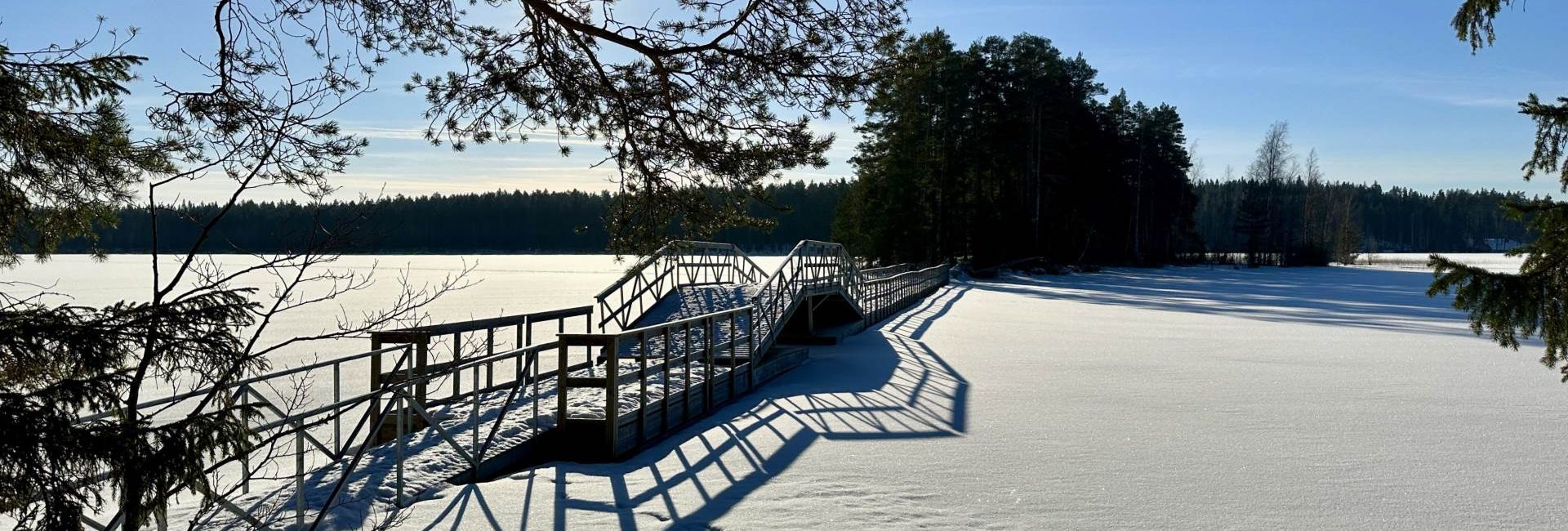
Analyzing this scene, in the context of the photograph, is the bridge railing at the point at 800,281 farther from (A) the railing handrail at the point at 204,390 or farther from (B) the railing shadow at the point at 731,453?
(A) the railing handrail at the point at 204,390

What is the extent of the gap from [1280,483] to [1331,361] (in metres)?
8.68

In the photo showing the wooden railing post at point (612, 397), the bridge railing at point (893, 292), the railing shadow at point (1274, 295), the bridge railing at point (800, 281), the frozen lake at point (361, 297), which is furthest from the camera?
the railing shadow at point (1274, 295)

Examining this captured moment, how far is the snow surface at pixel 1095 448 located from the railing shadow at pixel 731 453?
2cm

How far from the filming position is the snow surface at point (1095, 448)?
594cm

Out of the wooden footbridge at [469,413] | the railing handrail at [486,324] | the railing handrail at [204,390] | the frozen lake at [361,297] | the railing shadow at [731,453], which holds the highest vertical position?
the railing handrail at [204,390]

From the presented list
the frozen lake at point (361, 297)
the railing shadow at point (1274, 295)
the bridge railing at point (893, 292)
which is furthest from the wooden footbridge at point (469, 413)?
the railing shadow at point (1274, 295)

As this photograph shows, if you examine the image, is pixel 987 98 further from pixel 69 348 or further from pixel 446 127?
pixel 69 348

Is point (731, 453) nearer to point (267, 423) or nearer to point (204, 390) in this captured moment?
point (267, 423)

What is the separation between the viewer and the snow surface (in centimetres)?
594

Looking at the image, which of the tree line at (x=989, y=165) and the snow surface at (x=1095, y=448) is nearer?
the snow surface at (x=1095, y=448)

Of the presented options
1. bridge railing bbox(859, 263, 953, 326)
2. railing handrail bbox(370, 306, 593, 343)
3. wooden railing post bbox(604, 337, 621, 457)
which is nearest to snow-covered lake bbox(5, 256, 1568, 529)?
wooden railing post bbox(604, 337, 621, 457)

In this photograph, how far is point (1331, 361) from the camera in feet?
47.1

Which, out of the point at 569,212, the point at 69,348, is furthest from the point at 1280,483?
the point at 569,212

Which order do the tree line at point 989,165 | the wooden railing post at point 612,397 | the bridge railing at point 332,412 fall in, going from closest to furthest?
1. the bridge railing at point 332,412
2. the wooden railing post at point 612,397
3. the tree line at point 989,165
